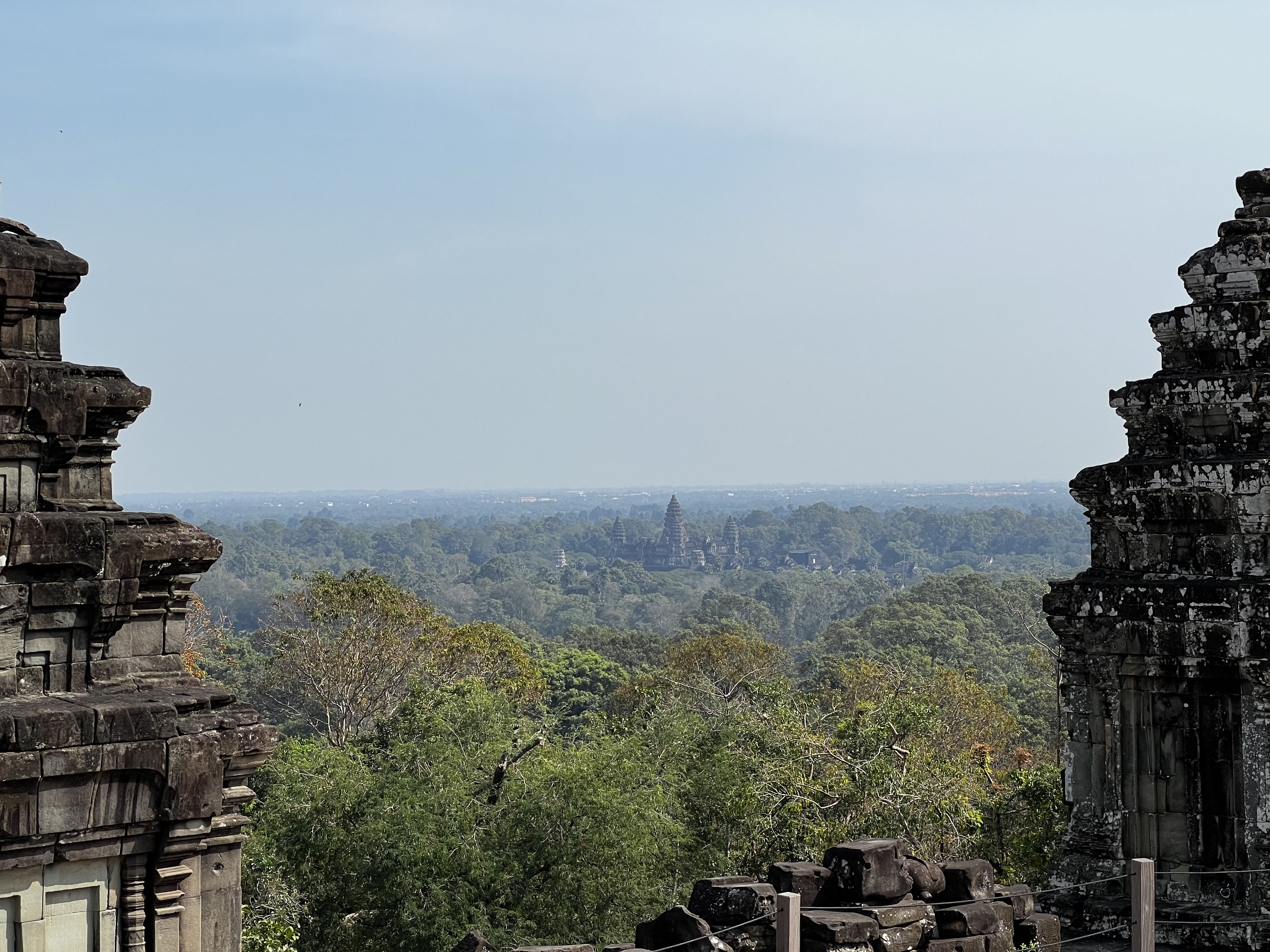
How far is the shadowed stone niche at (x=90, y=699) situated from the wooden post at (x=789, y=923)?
2.58m

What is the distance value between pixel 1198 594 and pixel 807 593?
331 ft

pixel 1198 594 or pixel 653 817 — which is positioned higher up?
pixel 1198 594

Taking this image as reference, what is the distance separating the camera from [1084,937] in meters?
8.37

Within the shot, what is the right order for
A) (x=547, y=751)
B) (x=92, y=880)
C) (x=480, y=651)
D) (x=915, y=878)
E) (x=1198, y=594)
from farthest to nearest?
1. (x=480, y=651)
2. (x=547, y=751)
3. (x=1198, y=594)
4. (x=915, y=878)
5. (x=92, y=880)

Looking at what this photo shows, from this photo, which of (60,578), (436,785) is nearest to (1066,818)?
(436,785)

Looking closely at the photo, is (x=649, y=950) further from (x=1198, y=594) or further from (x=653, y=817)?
(x=653, y=817)

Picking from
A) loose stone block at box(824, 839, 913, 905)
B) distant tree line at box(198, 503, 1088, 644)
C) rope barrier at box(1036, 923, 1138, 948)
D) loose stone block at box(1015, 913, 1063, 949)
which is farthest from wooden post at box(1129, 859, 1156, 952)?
distant tree line at box(198, 503, 1088, 644)

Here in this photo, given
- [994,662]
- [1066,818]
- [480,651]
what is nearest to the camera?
[1066,818]

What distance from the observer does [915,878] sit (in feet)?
25.7

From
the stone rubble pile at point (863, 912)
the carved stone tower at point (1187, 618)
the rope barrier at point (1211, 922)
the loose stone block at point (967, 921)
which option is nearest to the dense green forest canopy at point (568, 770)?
the carved stone tower at point (1187, 618)

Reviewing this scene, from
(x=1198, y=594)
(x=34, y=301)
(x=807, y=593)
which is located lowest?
(x=807, y=593)

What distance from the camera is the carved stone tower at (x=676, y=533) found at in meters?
186

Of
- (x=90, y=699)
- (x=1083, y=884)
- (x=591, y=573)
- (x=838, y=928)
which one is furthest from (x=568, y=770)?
(x=591, y=573)

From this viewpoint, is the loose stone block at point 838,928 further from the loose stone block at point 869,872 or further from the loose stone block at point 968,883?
the loose stone block at point 968,883
